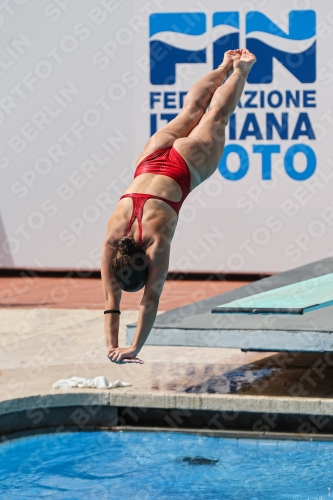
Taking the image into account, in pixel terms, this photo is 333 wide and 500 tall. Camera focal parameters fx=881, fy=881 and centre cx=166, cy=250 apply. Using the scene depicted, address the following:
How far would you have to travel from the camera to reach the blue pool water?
5.81 m

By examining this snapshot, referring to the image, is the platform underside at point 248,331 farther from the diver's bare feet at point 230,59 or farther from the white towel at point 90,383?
the diver's bare feet at point 230,59

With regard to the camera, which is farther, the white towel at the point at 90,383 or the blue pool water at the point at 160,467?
the white towel at the point at 90,383

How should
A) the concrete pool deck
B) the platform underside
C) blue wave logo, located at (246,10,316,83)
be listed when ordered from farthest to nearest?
1. blue wave logo, located at (246,10,316,83)
2. the concrete pool deck
3. the platform underside

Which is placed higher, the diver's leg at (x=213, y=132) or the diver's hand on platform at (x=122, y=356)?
the diver's leg at (x=213, y=132)

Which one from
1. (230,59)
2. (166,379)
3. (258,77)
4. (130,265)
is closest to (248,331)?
(166,379)

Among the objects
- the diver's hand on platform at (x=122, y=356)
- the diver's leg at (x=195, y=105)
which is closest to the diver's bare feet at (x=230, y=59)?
the diver's leg at (x=195, y=105)

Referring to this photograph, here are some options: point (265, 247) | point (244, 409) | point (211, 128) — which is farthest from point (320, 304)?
point (265, 247)

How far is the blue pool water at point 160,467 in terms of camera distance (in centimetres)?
581

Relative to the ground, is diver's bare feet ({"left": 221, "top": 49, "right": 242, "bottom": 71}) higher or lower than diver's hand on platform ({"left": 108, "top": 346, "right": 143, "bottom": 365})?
higher

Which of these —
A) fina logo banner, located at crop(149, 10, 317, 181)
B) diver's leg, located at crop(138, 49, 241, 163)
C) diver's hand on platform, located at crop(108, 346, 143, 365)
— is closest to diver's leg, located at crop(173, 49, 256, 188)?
diver's leg, located at crop(138, 49, 241, 163)

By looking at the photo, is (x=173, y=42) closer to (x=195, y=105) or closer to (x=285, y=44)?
(x=285, y=44)

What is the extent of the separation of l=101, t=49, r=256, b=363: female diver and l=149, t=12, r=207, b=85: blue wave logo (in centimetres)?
623

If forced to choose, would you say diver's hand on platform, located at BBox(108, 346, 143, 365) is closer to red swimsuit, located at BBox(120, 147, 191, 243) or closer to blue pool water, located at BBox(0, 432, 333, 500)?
red swimsuit, located at BBox(120, 147, 191, 243)

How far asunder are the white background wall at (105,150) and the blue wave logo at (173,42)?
8 cm
